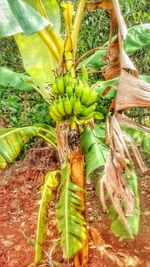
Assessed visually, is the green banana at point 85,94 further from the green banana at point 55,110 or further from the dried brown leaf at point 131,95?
the dried brown leaf at point 131,95

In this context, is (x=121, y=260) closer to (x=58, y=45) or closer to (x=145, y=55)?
(x=58, y=45)

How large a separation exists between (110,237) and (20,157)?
1959 millimetres

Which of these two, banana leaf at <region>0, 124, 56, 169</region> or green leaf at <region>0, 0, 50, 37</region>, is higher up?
green leaf at <region>0, 0, 50, 37</region>

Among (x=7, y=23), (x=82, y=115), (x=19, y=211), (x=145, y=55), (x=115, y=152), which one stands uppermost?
(x=145, y=55)

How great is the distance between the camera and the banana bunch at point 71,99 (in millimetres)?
2051

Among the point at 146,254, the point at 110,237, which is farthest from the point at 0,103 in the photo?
the point at 146,254

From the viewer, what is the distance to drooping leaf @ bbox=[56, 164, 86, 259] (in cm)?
224

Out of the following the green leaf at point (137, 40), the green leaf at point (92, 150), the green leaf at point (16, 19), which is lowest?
the green leaf at point (92, 150)

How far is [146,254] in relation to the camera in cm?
291

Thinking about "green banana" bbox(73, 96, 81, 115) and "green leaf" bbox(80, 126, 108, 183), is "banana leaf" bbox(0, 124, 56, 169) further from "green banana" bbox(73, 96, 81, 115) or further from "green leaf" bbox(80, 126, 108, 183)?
"green banana" bbox(73, 96, 81, 115)

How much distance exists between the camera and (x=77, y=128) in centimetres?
236

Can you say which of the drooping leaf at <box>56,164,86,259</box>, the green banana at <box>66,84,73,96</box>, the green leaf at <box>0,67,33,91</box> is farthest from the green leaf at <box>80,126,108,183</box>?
the green leaf at <box>0,67,33,91</box>

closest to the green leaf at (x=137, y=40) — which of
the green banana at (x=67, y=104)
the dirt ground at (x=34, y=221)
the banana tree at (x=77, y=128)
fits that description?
the banana tree at (x=77, y=128)

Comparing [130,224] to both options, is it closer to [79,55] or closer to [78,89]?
[78,89]
